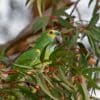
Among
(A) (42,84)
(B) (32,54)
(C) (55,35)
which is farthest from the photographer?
(C) (55,35)

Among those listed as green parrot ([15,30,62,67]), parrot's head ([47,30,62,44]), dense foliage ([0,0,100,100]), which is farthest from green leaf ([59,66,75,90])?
parrot's head ([47,30,62,44])

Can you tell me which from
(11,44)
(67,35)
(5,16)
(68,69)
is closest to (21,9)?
(5,16)

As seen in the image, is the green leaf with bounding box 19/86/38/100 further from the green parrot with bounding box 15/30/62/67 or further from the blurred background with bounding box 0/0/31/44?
the blurred background with bounding box 0/0/31/44

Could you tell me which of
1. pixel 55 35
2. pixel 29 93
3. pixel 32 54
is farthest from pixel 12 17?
pixel 29 93

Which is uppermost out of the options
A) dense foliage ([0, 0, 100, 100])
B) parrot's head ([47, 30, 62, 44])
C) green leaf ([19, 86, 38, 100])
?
parrot's head ([47, 30, 62, 44])

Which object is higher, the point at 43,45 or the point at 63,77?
the point at 43,45

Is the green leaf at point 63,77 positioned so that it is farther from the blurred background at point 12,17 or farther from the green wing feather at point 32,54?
the blurred background at point 12,17

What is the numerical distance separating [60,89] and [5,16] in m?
2.72

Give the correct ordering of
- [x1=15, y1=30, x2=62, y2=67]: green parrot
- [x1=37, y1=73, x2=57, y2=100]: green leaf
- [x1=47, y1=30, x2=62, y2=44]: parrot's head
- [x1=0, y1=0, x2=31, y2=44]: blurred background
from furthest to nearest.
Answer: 1. [x1=0, y1=0, x2=31, y2=44]: blurred background
2. [x1=47, y1=30, x2=62, y2=44]: parrot's head
3. [x1=15, y1=30, x2=62, y2=67]: green parrot
4. [x1=37, y1=73, x2=57, y2=100]: green leaf

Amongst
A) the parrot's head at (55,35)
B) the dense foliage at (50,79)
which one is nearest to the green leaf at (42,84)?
the dense foliage at (50,79)

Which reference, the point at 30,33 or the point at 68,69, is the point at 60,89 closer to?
the point at 68,69

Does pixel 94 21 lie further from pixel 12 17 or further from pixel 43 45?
pixel 12 17

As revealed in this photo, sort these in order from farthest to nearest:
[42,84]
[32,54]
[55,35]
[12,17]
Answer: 1. [12,17]
2. [55,35]
3. [32,54]
4. [42,84]

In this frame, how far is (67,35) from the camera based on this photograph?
3.60 feet
